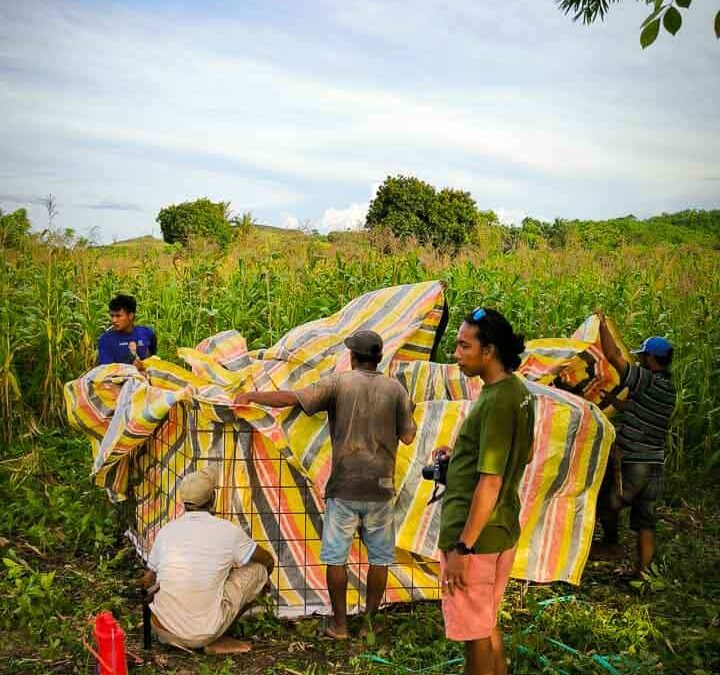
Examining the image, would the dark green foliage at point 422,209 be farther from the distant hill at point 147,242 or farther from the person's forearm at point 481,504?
the person's forearm at point 481,504

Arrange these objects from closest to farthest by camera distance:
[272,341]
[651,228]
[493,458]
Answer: [493,458] → [272,341] → [651,228]

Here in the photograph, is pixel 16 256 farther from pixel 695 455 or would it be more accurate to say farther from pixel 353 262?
pixel 695 455

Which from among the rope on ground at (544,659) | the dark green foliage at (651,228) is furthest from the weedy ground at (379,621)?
the dark green foliage at (651,228)

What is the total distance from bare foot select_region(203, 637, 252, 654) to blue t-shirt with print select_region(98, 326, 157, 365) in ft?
7.99

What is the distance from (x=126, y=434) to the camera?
4562 mm

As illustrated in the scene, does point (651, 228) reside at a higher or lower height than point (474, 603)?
higher

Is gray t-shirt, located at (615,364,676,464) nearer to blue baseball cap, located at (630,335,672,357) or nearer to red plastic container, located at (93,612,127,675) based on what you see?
blue baseball cap, located at (630,335,672,357)

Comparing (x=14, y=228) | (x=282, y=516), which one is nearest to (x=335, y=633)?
(x=282, y=516)

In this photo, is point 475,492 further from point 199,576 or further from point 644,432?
point 644,432

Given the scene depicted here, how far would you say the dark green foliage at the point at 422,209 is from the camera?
65.7 ft

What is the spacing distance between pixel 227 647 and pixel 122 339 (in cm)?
261

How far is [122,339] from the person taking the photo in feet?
18.8

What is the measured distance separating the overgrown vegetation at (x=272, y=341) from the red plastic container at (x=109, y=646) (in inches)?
12.2

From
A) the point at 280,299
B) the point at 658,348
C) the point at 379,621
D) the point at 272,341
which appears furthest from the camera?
the point at 280,299
